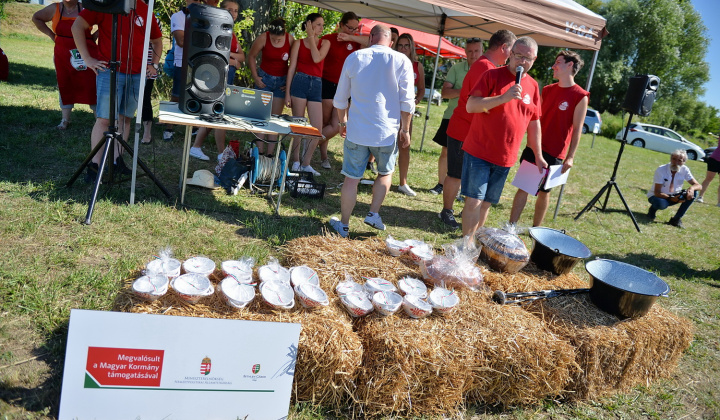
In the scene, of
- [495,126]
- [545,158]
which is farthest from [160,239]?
[545,158]

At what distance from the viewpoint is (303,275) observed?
A: 2721 millimetres

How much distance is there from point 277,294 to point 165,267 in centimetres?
60

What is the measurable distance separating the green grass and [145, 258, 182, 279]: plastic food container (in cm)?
13

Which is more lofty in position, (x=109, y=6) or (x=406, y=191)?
(x=109, y=6)

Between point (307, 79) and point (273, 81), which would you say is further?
point (273, 81)

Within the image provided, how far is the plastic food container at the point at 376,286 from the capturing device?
8.85ft

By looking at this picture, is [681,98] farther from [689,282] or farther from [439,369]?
[439,369]

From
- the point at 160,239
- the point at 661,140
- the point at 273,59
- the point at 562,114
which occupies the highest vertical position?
the point at 661,140

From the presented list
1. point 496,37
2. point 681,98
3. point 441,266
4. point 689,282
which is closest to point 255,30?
point 496,37

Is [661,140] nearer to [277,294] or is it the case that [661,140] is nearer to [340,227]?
[340,227]

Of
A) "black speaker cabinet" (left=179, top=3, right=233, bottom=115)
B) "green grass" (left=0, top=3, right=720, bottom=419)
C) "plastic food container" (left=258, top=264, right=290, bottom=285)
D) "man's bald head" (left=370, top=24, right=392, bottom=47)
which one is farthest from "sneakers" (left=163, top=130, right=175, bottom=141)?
"plastic food container" (left=258, top=264, right=290, bottom=285)

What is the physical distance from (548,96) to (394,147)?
1.83m

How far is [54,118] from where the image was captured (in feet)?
20.3

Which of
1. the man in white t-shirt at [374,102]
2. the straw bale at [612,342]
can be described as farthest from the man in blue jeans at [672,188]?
the man in white t-shirt at [374,102]
